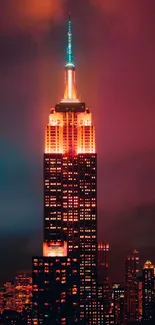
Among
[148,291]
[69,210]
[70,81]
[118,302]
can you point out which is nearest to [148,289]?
[148,291]

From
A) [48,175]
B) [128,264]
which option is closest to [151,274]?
[128,264]

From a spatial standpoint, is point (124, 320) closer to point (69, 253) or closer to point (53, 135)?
point (69, 253)

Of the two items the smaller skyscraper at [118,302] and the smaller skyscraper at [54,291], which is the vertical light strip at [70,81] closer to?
the smaller skyscraper at [54,291]

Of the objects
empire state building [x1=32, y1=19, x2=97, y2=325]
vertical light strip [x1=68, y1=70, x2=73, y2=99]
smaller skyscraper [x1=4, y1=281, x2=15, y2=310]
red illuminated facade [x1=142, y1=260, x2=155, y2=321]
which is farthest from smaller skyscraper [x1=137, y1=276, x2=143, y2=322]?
vertical light strip [x1=68, y1=70, x2=73, y2=99]

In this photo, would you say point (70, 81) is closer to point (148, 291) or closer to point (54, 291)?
point (54, 291)

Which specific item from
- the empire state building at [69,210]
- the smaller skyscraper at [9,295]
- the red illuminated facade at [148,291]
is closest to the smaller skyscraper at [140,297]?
the red illuminated facade at [148,291]

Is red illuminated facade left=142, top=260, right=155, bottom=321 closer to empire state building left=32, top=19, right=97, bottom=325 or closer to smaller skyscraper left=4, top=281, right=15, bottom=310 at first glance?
empire state building left=32, top=19, right=97, bottom=325

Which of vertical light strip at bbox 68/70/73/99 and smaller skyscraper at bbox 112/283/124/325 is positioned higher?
Answer: vertical light strip at bbox 68/70/73/99
